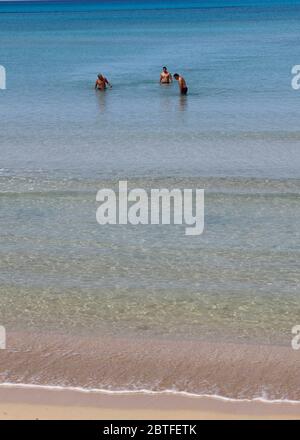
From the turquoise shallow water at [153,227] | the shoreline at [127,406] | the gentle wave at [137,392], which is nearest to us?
the shoreline at [127,406]

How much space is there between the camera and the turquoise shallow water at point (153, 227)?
9172mm

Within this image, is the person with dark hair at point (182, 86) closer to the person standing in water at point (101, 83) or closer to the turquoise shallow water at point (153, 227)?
the turquoise shallow water at point (153, 227)

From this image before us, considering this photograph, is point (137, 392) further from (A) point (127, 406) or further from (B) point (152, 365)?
(B) point (152, 365)

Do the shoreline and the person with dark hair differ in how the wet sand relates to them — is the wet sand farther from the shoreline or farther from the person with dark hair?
the person with dark hair

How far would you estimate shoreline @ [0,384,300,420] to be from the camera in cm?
700

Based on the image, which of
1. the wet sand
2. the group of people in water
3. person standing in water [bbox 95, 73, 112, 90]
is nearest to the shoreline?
the wet sand

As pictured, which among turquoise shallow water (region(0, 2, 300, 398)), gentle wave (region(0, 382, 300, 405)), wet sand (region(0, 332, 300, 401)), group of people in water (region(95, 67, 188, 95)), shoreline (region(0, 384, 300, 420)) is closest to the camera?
shoreline (region(0, 384, 300, 420))

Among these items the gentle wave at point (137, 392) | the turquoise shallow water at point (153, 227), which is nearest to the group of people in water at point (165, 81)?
the turquoise shallow water at point (153, 227)

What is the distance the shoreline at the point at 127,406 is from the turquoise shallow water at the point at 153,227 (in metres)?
0.44

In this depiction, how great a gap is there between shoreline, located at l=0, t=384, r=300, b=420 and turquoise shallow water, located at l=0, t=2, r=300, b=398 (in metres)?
0.44

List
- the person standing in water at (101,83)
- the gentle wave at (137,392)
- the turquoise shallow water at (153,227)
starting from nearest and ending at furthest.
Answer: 1. the gentle wave at (137,392)
2. the turquoise shallow water at (153,227)
3. the person standing in water at (101,83)

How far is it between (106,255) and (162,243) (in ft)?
3.05

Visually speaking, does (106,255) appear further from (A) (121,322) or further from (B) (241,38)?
(B) (241,38)
